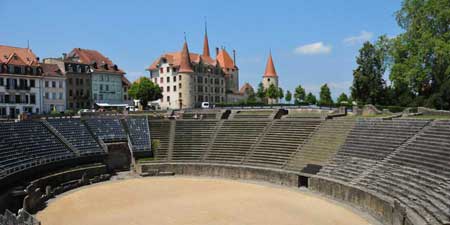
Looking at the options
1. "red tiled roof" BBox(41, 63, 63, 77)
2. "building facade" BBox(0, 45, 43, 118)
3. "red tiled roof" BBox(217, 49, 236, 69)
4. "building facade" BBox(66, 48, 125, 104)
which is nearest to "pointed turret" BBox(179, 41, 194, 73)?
"building facade" BBox(66, 48, 125, 104)

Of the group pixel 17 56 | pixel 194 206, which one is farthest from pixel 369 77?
pixel 17 56

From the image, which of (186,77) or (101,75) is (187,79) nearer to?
(186,77)

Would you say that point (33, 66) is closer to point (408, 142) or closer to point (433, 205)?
point (408, 142)

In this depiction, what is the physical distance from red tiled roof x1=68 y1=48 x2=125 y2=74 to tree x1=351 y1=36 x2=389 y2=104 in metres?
44.2

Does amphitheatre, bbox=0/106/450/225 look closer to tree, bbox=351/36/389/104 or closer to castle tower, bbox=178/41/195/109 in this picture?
tree, bbox=351/36/389/104

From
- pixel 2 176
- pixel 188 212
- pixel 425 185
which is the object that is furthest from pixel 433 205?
pixel 2 176

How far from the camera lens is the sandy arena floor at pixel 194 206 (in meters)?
21.1

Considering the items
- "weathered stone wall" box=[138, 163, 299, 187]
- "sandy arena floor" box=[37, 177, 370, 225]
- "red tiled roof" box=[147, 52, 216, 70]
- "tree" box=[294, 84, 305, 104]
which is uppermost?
"red tiled roof" box=[147, 52, 216, 70]

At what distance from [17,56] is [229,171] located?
4156 cm

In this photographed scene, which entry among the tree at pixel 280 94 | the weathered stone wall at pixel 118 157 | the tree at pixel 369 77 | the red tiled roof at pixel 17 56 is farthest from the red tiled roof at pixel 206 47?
the weathered stone wall at pixel 118 157

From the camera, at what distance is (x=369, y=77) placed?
53531 millimetres

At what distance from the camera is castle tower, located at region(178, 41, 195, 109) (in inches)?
3211

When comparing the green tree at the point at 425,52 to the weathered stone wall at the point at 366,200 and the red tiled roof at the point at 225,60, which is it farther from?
the red tiled roof at the point at 225,60

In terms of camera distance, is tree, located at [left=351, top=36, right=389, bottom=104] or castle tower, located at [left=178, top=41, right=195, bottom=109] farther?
castle tower, located at [left=178, top=41, right=195, bottom=109]
